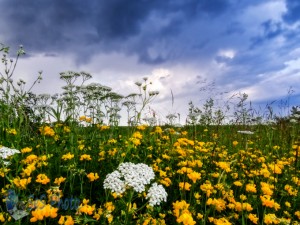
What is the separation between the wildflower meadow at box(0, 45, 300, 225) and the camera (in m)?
2.88

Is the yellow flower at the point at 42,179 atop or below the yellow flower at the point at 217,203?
atop

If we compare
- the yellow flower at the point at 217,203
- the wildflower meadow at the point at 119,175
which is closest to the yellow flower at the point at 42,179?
the wildflower meadow at the point at 119,175

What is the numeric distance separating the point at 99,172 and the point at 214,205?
1392mm

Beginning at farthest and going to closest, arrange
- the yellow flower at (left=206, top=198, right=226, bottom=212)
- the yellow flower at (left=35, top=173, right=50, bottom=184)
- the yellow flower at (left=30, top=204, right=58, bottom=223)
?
1. the yellow flower at (left=206, top=198, right=226, bottom=212)
2. the yellow flower at (left=35, top=173, right=50, bottom=184)
3. the yellow flower at (left=30, top=204, right=58, bottom=223)

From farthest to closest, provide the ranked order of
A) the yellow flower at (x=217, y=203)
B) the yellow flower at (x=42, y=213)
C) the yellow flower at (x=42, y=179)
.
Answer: the yellow flower at (x=217, y=203), the yellow flower at (x=42, y=179), the yellow flower at (x=42, y=213)

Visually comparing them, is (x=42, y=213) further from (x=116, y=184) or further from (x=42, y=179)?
(x=42, y=179)

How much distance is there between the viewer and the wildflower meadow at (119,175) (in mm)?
2883

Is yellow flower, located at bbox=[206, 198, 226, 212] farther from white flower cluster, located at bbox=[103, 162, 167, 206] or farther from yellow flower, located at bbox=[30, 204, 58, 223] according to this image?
yellow flower, located at bbox=[30, 204, 58, 223]

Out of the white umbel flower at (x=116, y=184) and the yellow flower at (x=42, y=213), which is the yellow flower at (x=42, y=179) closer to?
the yellow flower at (x=42, y=213)

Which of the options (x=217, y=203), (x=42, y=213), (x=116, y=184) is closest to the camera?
(x=42, y=213)

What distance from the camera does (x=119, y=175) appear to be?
111 inches

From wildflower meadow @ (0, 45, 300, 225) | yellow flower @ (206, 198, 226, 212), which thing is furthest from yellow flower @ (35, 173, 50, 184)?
yellow flower @ (206, 198, 226, 212)

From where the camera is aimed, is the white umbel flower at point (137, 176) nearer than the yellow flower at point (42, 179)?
Yes

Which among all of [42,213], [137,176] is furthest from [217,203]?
[42,213]
